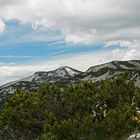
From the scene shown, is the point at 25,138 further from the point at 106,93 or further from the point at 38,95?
the point at 106,93

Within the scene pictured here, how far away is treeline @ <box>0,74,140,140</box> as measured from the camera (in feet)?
125

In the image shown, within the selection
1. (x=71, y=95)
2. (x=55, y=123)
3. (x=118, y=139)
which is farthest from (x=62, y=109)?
(x=118, y=139)

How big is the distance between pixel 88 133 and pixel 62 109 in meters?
5.79

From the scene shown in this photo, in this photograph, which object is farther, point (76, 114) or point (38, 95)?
point (38, 95)

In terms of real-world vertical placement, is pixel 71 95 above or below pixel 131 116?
above

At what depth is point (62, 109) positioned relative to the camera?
144 feet

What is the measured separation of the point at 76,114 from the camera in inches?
1628

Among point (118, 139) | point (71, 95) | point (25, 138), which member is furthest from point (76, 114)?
point (25, 138)

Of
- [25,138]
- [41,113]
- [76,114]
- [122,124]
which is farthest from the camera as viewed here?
[25,138]

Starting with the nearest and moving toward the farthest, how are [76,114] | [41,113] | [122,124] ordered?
[122,124], [76,114], [41,113]

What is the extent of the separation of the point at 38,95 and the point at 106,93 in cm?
855

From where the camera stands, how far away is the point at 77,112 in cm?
4231

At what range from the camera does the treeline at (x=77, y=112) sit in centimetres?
3809

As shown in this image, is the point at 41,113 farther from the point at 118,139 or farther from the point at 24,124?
the point at 118,139
